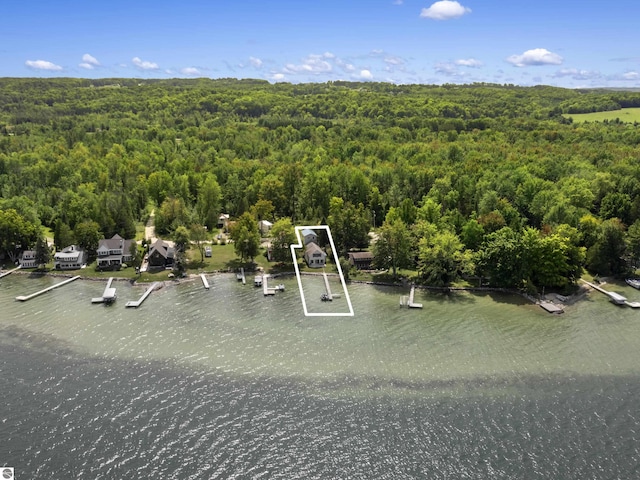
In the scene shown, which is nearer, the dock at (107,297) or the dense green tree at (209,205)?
the dock at (107,297)

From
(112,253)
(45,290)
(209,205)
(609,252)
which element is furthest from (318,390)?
(209,205)

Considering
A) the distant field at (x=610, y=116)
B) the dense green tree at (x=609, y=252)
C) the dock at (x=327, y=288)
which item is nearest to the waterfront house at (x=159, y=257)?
the dock at (x=327, y=288)

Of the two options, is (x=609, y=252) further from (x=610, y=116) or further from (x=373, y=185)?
(x=610, y=116)

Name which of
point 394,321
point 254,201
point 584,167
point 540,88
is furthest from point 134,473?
point 540,88

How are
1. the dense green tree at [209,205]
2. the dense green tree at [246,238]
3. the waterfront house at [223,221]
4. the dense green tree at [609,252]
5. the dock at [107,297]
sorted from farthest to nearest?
the waterfront house at [223,221] < the dense green tree at [209,205] < the dense green tree at [246,238] < the dense green tree at [609,252] < the dock at [107,297]

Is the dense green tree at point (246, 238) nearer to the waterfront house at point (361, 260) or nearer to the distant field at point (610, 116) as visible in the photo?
the waterfront house at point (361, 260)

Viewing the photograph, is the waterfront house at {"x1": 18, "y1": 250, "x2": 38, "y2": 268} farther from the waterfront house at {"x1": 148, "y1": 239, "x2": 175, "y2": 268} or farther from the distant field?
the distant field
